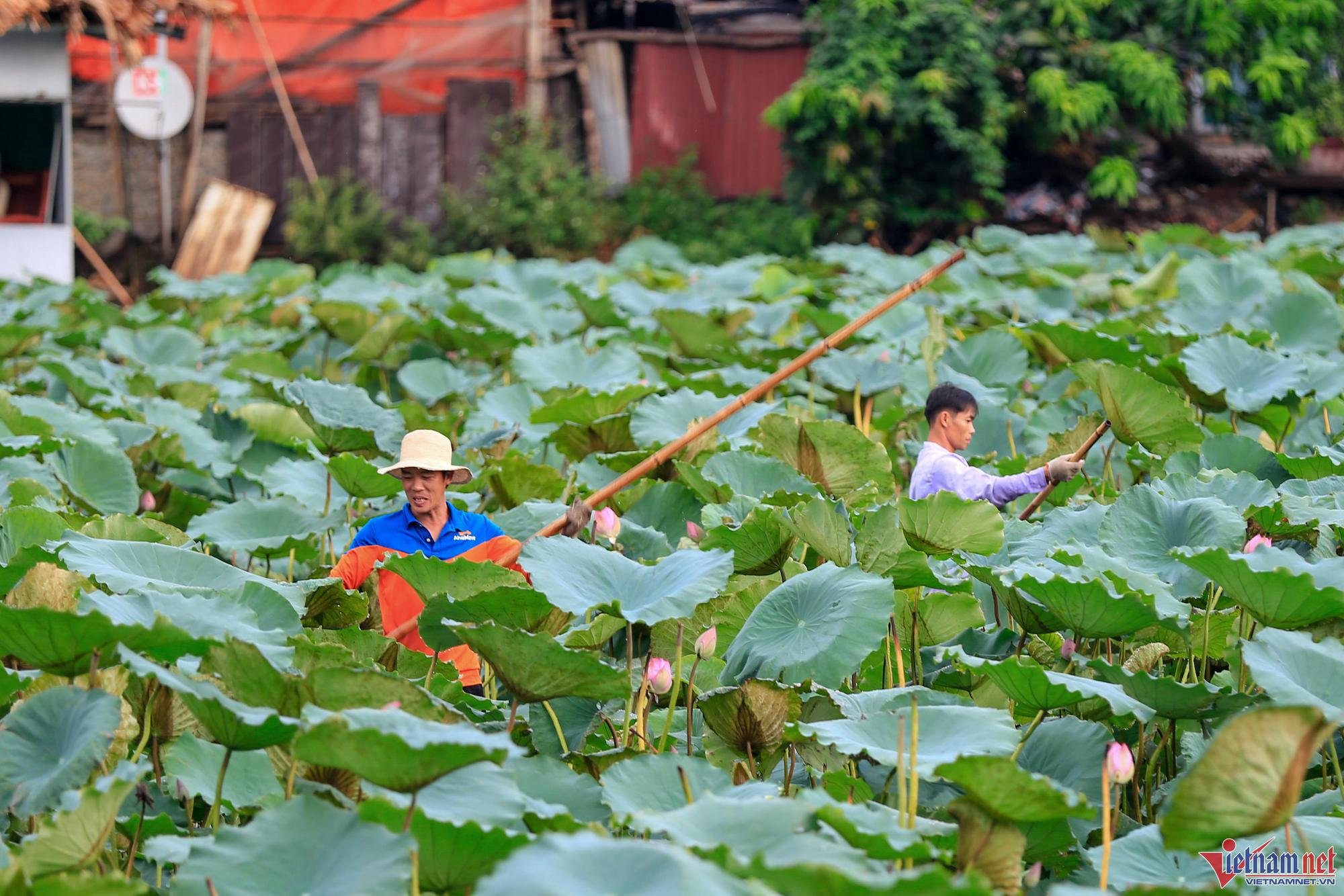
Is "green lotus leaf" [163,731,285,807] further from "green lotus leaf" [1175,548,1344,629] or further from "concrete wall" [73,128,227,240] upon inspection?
"concrete wall" [73,128,227,240]

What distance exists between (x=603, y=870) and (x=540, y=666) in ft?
1.65

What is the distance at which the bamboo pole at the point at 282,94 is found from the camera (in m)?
12.1

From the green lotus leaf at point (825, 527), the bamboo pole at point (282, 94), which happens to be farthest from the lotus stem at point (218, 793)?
the bamboo pole at point (282, 94)

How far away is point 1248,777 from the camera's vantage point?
1.46m

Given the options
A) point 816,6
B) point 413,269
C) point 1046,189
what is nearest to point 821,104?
point 816,6

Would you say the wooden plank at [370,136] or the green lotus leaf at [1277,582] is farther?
the wooden plank at [370,136]

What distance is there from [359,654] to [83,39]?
11.2 meters

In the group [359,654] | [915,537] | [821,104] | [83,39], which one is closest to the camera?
[359,654]

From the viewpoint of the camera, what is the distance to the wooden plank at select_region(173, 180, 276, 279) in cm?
1125

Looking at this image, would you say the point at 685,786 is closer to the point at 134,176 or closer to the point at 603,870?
the point at 603,870

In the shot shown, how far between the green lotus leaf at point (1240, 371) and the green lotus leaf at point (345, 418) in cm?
179

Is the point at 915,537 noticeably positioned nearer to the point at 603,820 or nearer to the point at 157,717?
the point at 603,820

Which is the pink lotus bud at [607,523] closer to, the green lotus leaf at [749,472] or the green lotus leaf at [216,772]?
the green lotus leaf at [749,472]

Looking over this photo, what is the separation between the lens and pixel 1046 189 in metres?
12.1
